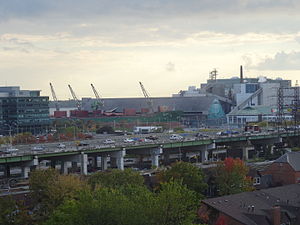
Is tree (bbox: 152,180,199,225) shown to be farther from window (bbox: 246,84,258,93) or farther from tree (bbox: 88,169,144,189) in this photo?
window (bbox: 246,84,258,93)

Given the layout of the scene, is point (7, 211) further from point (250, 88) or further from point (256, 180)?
point (250, 88)

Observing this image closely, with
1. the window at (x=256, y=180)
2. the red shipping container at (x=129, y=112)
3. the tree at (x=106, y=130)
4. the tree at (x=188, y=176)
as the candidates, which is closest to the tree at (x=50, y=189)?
the tree at (x=188, y=176)

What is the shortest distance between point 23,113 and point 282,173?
2798 inches

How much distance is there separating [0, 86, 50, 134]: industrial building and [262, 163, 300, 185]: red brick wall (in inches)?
2637

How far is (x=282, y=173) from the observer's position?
148 feet

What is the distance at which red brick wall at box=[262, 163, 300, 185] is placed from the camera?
146ft

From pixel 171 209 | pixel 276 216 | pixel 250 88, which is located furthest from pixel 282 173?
pixel 250 88

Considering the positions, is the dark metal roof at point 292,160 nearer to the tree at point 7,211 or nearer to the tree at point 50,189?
the tree at point 50,189

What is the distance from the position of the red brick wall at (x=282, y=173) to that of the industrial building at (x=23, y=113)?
220 ft

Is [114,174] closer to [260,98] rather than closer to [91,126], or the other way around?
[91,126]

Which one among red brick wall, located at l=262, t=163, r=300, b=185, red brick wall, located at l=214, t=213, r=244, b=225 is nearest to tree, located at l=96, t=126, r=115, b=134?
red brick wall, located at l=262, t=163, r=300, b=185

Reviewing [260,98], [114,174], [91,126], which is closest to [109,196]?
[114,174]

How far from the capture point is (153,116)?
5276 inches

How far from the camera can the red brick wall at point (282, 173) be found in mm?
44375
